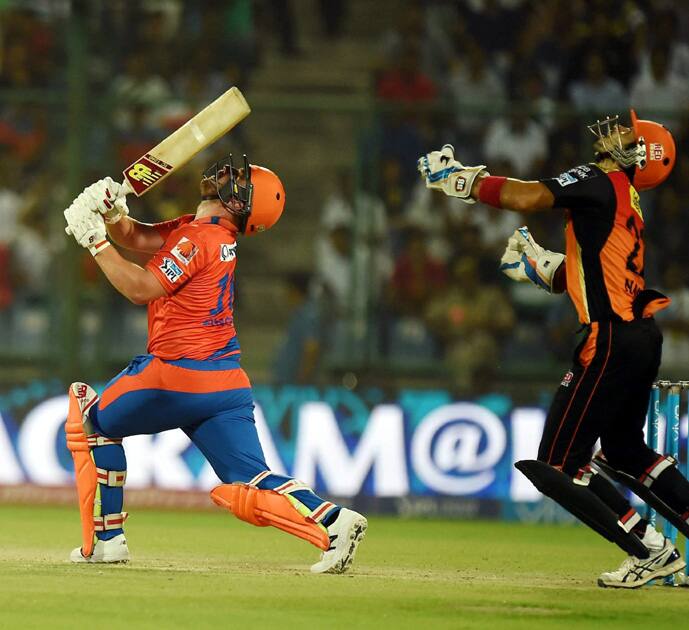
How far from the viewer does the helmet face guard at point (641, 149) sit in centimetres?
677

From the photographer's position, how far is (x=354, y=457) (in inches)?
433

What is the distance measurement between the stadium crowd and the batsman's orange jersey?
4656 millimetres

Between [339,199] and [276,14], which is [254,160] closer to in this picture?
[339,199]

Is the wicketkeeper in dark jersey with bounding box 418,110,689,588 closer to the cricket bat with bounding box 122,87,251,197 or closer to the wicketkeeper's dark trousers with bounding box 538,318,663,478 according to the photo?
the wicketkeeper's dark trousers with bounding box 538,318,663,478

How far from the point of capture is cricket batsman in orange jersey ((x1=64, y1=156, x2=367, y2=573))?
6551 mm

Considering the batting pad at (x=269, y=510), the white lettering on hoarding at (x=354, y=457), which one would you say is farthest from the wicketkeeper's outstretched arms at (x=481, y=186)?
the white lettering on hoarding at (x=354, y=457)

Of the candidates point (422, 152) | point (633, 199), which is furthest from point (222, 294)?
point (422, 152)

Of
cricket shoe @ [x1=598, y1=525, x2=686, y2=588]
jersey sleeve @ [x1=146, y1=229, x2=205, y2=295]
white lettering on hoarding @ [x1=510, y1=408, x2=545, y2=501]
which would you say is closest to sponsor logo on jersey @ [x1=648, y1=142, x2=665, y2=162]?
cricket shoe @ [x1=598, y1=525, x2=686, y2=588]

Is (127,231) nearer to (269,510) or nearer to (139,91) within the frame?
(269,510)

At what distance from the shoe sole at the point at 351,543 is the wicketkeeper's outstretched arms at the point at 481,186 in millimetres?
1601

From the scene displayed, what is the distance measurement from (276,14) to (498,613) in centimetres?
1032

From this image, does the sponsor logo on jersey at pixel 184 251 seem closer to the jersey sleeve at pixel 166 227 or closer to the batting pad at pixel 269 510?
the jersey sleeve at pixel 166 227

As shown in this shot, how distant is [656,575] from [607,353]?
3.60ft

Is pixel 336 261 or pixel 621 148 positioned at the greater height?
pixel 621 148
